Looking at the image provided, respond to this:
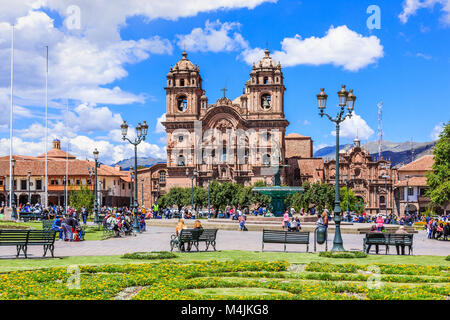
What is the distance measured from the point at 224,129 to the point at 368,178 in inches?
792

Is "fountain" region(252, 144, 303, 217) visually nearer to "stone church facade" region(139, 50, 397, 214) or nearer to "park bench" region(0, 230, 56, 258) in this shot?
"park bench" region(0, 230, 56, 258)

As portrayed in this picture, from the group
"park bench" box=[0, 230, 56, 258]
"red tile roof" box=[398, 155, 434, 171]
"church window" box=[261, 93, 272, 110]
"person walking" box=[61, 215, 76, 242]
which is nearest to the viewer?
"park bench" box=[0, 230, 56, 258]

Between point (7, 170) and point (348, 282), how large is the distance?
7494 centimetres

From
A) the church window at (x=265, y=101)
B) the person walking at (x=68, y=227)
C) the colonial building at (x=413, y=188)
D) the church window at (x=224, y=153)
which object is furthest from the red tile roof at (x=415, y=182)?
the person walking at (x=68, y=227)

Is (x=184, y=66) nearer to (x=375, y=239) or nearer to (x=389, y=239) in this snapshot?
A: (x=375, y=239)

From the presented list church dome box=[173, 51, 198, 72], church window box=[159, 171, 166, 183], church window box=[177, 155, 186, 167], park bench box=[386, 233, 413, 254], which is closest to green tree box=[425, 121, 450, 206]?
park bench box=[386, 233, 413, 254]

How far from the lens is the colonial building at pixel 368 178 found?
2876 inches

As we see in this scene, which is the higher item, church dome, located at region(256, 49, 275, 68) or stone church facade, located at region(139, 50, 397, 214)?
church dome, located at region(256, 49, 275, 68)

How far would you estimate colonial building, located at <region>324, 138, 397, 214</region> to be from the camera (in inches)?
2876

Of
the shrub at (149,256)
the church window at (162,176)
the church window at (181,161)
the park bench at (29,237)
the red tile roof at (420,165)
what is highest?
the church window at (181,161)

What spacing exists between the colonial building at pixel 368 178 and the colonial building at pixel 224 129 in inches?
345

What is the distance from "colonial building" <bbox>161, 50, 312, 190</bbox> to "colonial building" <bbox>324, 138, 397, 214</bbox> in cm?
875

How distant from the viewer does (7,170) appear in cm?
7819

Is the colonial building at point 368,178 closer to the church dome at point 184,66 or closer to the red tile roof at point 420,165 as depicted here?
the red tile roof at point 420,165
